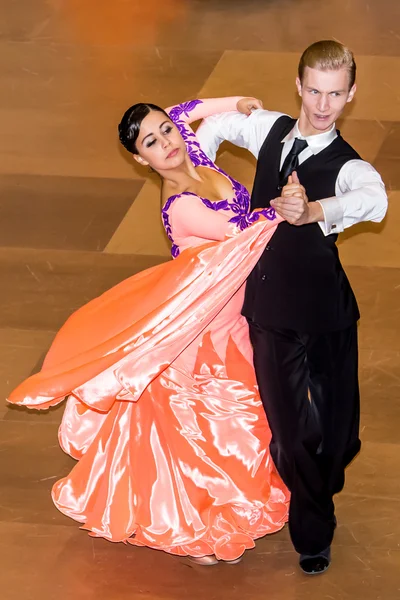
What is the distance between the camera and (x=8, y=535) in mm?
4359

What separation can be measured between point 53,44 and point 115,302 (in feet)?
17.0

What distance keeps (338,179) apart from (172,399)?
102 cm

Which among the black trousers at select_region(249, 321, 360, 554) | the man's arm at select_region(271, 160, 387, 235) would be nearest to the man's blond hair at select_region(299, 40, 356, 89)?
the man's arm at select_region(271, 160, 387, 235)

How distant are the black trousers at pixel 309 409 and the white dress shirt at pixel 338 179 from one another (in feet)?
1.41

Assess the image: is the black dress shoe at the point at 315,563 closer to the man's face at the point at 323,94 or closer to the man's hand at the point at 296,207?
the man's hand at the point at 296,207

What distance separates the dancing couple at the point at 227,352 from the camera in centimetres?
356

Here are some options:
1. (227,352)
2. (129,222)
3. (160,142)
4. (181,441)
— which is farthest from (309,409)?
(129,222)

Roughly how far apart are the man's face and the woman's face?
0.47 m

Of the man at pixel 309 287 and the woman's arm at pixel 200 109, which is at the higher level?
the woman's arm at pixel 200 109

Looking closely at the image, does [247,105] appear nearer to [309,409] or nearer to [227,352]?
[227,352]

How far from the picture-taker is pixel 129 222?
6531mm

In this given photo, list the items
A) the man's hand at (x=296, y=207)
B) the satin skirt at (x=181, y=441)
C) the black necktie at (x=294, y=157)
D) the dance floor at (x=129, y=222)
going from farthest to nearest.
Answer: the dance floor at (x=129, y=222), the satin skirt at (x=181, y=441), the black necktie at (x=294, y=157), the man's hand at (x=296, y=207)

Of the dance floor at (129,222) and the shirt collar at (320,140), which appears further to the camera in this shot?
the dance floor at (129,222)

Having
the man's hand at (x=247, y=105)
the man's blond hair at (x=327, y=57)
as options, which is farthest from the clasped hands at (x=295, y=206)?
the man's hand at (x=247, y=105)
